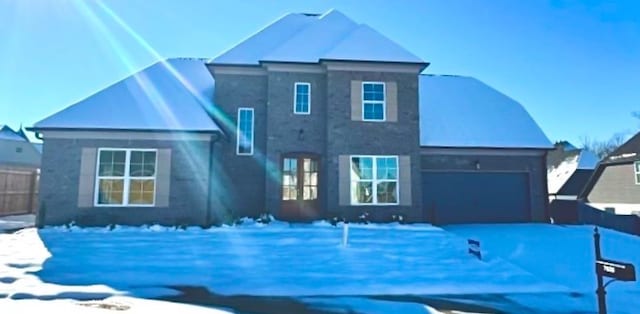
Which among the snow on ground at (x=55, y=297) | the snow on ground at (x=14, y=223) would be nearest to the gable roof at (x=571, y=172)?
the snow on ground at (x=55, y=297)

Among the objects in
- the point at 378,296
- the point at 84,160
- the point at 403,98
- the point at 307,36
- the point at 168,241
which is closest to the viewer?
the point at 378,296

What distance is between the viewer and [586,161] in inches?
979

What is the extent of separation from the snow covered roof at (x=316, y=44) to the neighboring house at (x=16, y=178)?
12622 millimetres

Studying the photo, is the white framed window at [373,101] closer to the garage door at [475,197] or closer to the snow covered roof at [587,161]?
the garage door at [475,197]

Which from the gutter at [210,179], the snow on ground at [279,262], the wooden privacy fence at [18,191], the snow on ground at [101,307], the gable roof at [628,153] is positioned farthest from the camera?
the gable roof at [628,153]

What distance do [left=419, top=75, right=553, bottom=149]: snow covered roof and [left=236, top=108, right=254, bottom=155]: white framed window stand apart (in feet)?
22.0

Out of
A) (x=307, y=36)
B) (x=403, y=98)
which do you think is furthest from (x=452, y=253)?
(x=307, y=36)

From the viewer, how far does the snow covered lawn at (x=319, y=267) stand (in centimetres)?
652

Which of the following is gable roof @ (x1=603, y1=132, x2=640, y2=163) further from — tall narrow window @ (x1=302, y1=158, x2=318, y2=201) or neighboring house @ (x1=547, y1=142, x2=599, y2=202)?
tall narrow window @ (x1=302, y1=158, x2=318, y2=201)

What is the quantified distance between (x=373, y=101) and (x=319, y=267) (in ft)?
26.3

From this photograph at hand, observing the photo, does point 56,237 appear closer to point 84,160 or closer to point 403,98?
point 84,160

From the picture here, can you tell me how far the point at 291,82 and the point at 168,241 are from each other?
7200 millimetres

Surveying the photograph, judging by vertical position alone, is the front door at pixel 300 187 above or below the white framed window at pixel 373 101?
below

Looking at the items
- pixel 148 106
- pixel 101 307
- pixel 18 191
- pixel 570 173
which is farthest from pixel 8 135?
pixel 570 173
